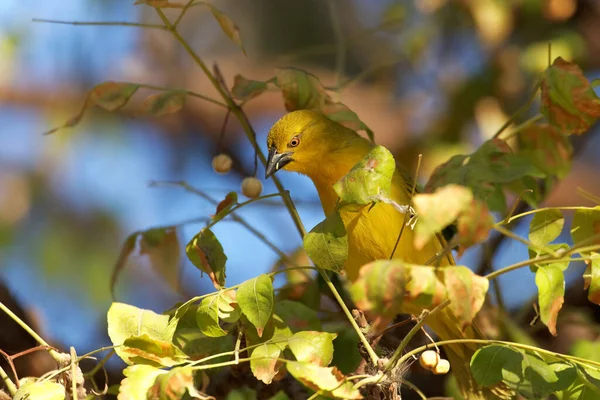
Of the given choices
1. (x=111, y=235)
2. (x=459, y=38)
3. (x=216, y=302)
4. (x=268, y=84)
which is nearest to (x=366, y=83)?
(x=459, y=38)

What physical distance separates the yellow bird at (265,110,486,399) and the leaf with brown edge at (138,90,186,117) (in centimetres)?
50

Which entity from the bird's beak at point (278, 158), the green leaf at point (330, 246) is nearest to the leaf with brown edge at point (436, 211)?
the green leaf at point (330, 246)

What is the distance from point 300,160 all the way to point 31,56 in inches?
167

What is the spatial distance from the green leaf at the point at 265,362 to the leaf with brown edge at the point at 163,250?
0.70 m

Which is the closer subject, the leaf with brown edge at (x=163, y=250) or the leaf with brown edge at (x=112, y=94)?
the leaf with brown edge at (x=112, y=94)

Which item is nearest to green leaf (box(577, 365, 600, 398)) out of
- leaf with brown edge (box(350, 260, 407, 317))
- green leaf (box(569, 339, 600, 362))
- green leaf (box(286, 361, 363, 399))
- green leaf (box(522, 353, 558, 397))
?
A: green leaf (box(522, 353, 558, 397))

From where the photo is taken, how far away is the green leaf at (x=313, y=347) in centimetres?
167

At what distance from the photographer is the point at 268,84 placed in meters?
2.33

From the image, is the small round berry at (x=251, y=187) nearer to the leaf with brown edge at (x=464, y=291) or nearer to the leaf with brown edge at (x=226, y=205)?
the leaf with brown edge at (x=226, y=205)

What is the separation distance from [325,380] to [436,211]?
458mm

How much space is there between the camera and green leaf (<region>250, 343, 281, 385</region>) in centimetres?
169

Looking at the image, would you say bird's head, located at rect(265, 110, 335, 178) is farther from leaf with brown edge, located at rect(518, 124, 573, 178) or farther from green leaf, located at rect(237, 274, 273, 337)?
green leaf, located at rect(237, 274, 273, 337)

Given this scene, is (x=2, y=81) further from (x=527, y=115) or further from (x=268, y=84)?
(x=268, y=84)

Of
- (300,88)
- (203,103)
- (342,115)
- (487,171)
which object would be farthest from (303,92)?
(203,103)
